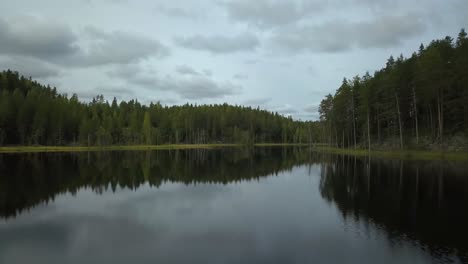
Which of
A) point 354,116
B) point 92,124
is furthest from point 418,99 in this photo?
point 92,124

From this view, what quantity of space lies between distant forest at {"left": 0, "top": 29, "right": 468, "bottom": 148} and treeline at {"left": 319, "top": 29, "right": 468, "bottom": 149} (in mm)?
130

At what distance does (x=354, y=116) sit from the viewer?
86.9 meters

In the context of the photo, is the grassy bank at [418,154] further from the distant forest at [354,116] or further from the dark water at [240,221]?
the dark water at [240,221]

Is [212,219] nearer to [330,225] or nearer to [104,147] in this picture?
[330,225]

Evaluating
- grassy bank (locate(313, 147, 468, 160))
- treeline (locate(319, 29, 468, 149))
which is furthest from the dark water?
treeline (locate(319, 29, 468, 149))

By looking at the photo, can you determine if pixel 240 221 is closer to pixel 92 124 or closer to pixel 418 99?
pixel 418 99

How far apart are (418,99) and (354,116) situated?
2468 cm

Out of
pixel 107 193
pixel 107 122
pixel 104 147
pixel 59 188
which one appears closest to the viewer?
pixel 107 193

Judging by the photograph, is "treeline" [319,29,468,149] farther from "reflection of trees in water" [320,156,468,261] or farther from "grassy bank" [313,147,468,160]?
"reflection of trees in water" [320,156,468,261]

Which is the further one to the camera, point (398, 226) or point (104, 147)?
point (104, 147)

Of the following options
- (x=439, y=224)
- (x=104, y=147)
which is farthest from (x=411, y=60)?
(x=104, y=147)

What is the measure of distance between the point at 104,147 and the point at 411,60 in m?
113

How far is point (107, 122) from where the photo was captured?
143 m

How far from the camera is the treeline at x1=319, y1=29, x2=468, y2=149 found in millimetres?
55344
